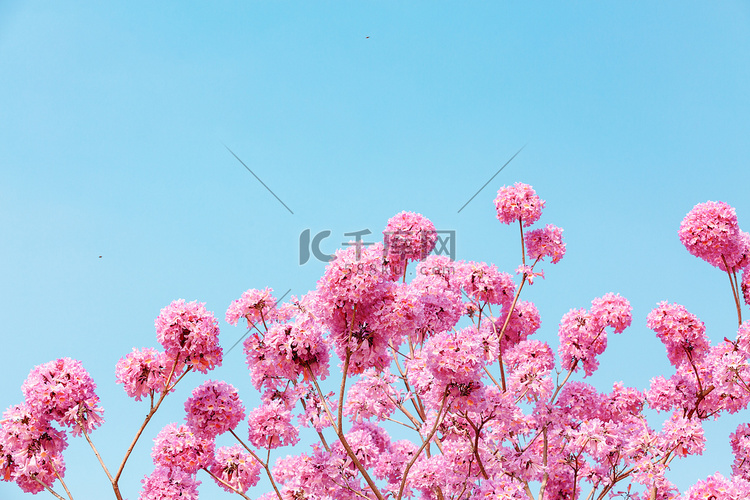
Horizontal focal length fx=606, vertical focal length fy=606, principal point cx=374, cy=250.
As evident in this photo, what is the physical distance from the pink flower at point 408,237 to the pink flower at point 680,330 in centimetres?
402

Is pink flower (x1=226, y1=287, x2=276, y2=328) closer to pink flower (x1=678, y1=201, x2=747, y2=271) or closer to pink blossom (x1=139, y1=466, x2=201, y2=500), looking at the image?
pink blossom (x1=139, y1=466, x2=201, y2=500)

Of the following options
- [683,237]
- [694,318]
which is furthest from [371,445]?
[683,237]

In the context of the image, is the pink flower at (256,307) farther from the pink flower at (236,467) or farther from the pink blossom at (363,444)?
the pink blossom at (363,444)

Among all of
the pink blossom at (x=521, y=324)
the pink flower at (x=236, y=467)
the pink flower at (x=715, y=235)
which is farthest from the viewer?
the pink blossom at (x=521, y=324)

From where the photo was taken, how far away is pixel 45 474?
7180mm

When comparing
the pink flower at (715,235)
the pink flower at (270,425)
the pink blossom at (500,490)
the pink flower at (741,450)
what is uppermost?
the pink flower at (715,235)

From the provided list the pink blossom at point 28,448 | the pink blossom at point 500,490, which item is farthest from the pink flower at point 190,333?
the pink blossom at point 500,490

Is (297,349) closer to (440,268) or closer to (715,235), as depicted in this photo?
(440,268)

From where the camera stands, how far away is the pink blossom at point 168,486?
24.1ft

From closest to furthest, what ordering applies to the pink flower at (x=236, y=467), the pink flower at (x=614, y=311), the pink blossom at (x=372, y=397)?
the pink flower at (x=236, y=467) → the pink blossom at (x=372, y=397) → the pink flower at (x=614, y=311)

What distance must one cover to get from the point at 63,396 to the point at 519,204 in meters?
7.39

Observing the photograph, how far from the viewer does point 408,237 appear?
30.2 ft

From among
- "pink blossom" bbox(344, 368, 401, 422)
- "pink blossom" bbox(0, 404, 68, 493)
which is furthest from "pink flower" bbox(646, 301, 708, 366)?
"pink blossom" bbox(0, 404, 68, 493)

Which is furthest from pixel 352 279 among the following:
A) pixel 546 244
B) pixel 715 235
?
pixel 715 235
